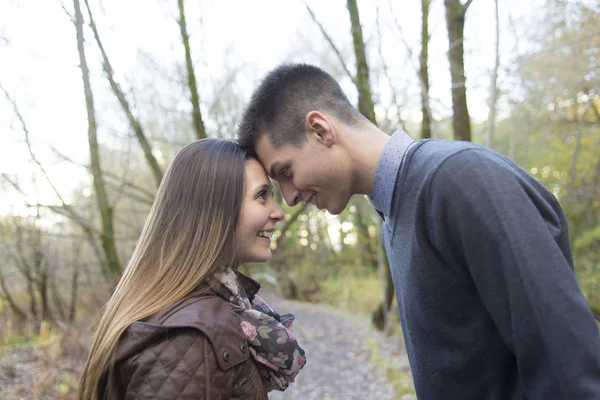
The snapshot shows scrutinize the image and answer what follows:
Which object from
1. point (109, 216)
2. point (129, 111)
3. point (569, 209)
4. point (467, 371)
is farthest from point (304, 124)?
Answer: point (569, 209)

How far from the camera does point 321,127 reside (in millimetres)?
1848

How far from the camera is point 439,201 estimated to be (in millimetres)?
1389

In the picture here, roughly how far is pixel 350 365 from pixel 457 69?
523 centimetres

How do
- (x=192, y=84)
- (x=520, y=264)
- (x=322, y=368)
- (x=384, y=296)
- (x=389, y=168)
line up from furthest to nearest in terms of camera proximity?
(x=384, y=296) < (x=322, y=368) < (x=192, y=84) < (x=389, y=168) < (x=520, y=264)

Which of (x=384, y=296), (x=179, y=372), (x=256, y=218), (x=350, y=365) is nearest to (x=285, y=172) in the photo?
(x=256, y=218)

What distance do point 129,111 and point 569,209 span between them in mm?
9615

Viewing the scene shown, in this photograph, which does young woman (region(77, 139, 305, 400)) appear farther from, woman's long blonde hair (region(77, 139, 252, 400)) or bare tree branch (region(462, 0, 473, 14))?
bare tree branch (region(462, 0, 473, 14))

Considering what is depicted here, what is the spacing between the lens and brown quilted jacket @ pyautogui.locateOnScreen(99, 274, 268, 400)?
1413mm

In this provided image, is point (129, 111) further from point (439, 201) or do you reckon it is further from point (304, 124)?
point (439, 201)

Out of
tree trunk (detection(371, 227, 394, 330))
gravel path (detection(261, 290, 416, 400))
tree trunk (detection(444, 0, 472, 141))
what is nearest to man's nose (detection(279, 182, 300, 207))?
tree trunk (detection(444, 0, 472, 141))

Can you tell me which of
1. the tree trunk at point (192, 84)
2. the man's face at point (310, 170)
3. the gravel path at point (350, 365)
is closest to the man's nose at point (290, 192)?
the man's face at point (310, 170)

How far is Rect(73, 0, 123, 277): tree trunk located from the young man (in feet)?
12.2

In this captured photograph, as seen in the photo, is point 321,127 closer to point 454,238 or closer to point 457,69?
point 454,238

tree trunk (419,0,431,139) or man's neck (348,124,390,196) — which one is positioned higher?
tree trunk (419,0,431,139)
